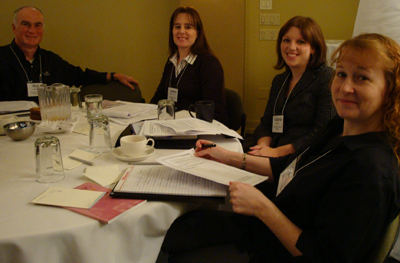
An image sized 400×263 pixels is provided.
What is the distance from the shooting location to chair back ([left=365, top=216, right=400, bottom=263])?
2.35 feet

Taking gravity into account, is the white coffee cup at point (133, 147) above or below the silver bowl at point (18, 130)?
below

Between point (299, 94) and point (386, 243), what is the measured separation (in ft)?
4.40

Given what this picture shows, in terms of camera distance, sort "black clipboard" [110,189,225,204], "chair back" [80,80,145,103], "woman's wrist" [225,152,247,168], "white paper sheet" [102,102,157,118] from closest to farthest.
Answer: "black clipboard" [110,189,225,204], "woman's wrist" [225,152,247,168], "white paper sheet" [102,102,157,118], "chair back" [80,80,145,103]

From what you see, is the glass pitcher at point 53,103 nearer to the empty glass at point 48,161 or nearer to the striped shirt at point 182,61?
the empty glass at point 48,161

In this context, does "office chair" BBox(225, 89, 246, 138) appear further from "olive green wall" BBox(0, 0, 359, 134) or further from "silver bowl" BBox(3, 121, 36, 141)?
"olive green wall" BBox(0, 0, 359, 134)

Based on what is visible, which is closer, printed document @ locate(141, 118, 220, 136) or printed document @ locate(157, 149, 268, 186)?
printed document @ locate(157, 149, 268, 186)

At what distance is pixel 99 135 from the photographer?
52.2 inches

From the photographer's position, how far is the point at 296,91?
6.44 feet

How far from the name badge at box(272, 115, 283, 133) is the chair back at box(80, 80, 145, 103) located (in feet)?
4.04

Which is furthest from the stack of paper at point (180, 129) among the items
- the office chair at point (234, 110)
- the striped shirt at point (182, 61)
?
the striped shirt at point (182, 61)

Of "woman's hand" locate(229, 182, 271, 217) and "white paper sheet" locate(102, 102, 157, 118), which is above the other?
"white paper sheet" locate(102, 102, 157, 118)

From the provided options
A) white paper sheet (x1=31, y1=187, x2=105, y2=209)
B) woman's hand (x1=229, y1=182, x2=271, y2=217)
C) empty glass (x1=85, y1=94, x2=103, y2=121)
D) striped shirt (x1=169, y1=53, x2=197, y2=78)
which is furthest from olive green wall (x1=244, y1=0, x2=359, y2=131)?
white paper sheet (x1=31, y1=187, x2=105, y2=209)

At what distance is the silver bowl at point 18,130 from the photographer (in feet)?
4.65

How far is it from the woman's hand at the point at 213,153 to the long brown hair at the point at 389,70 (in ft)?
1.94
